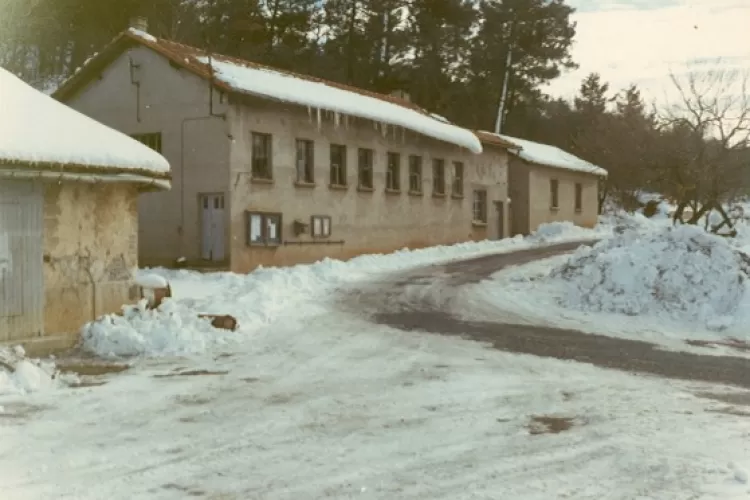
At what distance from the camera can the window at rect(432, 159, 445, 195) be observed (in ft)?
94.9

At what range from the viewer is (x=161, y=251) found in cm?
2139

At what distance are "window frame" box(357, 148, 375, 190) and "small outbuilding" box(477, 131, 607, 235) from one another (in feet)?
25.7

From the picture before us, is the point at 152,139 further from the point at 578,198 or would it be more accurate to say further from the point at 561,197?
the point at 578,198

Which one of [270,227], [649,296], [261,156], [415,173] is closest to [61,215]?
[270,227]

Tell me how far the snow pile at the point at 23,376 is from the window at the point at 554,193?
31.0 metres

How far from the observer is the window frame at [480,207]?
31750mm

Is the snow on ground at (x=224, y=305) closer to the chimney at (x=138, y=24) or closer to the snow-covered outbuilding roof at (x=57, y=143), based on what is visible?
the snow-covered outbuilding roof at (x=57, y=143)

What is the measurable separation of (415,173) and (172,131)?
9.80 metres

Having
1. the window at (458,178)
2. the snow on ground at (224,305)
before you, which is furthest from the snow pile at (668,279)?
the window at (458,178)

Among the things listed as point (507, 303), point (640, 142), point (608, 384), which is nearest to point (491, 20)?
point (640, 142)

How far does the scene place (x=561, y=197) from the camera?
1506 inches

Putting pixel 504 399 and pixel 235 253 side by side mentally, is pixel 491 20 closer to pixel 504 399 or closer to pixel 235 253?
pixel 235 253

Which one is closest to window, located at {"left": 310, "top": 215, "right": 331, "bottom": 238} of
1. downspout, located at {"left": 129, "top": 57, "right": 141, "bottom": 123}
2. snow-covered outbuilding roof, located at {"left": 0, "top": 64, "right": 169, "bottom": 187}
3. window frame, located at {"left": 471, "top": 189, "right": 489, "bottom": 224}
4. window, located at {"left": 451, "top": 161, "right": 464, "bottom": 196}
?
downspout, located at {"left": 129, "top": 57, "right": 141, "bottom": 123}

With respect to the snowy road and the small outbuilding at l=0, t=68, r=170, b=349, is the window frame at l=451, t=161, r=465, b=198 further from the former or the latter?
the snowy road
